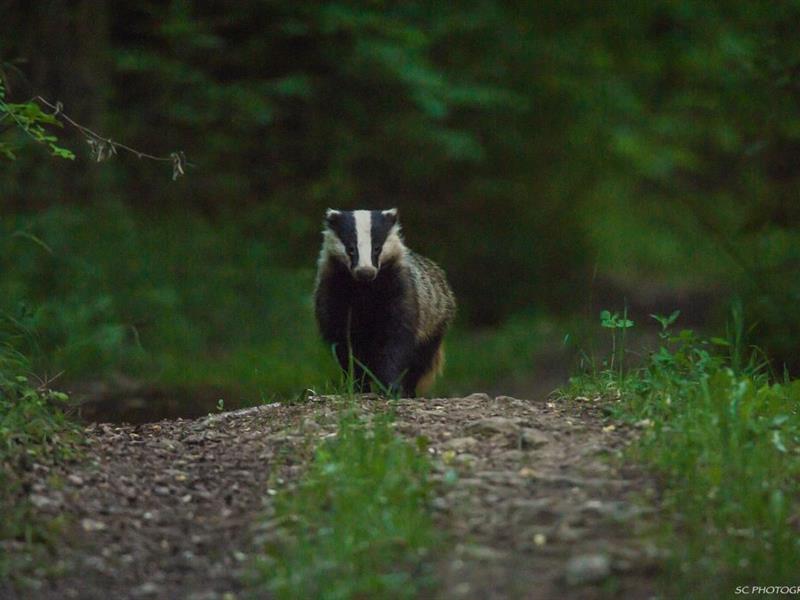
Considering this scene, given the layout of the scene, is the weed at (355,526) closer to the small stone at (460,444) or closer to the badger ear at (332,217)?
the small stone at (460,444)

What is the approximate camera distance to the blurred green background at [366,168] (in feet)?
26.9

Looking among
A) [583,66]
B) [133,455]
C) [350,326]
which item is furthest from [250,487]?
[583,66]

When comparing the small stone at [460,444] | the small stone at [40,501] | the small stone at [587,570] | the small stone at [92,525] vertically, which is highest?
the small stone at [460,444]

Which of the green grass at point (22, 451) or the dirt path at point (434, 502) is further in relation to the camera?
the green grass at point (22, 451)

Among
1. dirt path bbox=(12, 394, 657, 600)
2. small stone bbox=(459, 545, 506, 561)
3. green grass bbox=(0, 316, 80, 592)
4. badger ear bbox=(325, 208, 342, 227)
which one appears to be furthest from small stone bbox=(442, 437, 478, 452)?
badger ear bbox=(325, 208, 342, 227)

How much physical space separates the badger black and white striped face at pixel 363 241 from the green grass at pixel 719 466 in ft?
5.27

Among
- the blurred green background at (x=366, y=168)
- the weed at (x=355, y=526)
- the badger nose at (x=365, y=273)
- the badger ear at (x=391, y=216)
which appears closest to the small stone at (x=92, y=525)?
the weed at (x=355, y=526)

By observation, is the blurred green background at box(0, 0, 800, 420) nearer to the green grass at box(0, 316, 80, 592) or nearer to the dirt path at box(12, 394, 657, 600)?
the green grass at box(0, 316, 80, 592)

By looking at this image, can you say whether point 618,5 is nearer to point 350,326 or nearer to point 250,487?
point 350,326

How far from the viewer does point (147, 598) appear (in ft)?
11.8

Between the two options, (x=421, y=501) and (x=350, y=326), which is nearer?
(x=421, y=501)

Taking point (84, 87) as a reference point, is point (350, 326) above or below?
below

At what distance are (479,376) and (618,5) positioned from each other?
451cm

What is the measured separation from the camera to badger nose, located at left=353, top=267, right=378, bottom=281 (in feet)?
19.6
